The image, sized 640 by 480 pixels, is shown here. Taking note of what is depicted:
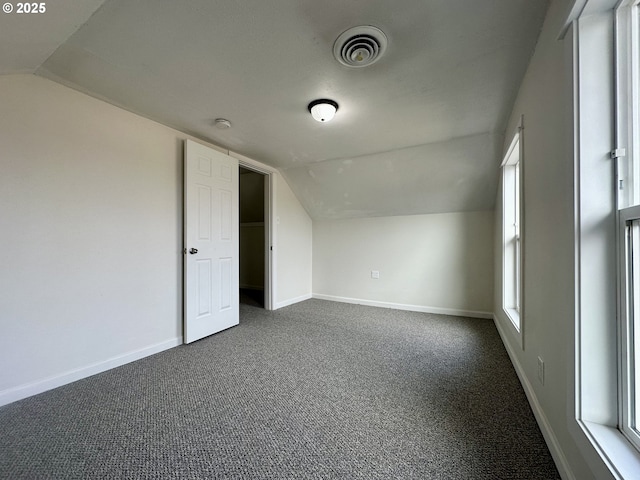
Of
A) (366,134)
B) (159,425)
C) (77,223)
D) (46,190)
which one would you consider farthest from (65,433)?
(366,134)

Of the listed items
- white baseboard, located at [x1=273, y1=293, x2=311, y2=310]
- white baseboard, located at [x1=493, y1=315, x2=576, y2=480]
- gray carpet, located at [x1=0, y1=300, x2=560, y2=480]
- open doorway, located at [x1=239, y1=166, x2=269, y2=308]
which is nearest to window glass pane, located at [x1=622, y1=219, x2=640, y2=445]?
white baseboard, located at [x1=493, y1=315, x2=576, y2=480]

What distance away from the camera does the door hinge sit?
93 cm

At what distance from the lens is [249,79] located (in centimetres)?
186

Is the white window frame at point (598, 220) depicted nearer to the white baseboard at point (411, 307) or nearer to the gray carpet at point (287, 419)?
the gray carpet at point (287, 419)

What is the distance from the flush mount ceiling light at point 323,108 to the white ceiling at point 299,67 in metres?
0.06

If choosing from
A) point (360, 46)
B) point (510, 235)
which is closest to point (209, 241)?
point (360, 46)

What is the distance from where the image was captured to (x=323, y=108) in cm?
212

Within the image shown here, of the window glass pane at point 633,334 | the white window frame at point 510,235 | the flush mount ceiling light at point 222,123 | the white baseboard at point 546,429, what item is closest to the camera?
the window glass pane at point 633,334

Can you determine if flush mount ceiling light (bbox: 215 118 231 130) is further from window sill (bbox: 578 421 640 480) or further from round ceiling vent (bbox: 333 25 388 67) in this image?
window sill (bbox: 578 421 640 480)

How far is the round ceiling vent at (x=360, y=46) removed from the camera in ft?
4.67

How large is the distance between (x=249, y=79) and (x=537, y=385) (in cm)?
265

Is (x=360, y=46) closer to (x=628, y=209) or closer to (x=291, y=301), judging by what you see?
(x=628, y=209)

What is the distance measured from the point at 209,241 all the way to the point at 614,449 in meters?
3.05

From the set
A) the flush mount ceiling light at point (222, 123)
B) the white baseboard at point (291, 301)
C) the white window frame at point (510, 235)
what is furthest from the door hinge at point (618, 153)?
the white baseboard at point (291, 301)
